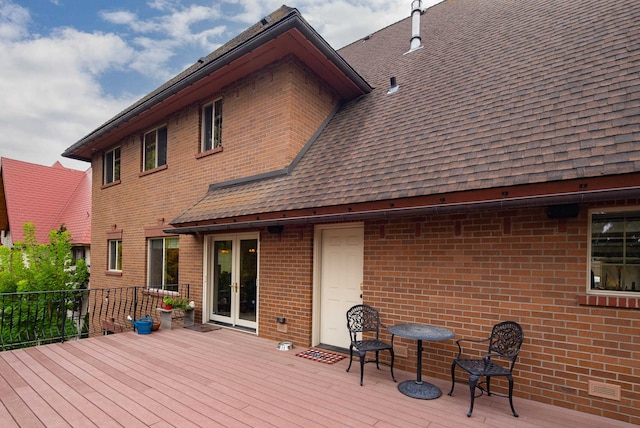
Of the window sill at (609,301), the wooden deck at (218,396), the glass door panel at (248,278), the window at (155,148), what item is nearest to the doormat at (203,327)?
the glass door panel at (248,278)

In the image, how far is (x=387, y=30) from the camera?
10672 mm

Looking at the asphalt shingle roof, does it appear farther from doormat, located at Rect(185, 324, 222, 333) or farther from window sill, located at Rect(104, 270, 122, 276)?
window sill, located at Rect(104, 270, 122, 276)

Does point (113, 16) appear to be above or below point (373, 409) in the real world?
above

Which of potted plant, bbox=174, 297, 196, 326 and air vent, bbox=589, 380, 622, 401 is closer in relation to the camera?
air vent, bbox=589, 380, 622, 401

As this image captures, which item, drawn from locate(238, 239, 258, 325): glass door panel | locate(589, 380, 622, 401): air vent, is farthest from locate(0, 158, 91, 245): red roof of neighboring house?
locate(589, 380, 622, 401): air vent

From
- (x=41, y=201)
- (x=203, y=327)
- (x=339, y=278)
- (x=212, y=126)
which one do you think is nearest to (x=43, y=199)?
(x=41, y=201)

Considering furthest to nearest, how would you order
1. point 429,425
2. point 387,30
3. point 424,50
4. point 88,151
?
point 88,151 < point 387,30 < point 424,50 < point 429,425

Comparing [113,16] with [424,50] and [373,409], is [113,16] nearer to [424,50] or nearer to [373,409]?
→ [424,50]

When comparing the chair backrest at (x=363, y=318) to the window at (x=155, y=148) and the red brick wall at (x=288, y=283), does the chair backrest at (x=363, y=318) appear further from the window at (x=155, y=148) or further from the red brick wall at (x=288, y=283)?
the window at (x=155, y=148)

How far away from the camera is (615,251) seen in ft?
10.9

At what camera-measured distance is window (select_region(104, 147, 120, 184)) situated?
36.7 feet

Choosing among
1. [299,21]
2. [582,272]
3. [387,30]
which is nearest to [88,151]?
[299,21]

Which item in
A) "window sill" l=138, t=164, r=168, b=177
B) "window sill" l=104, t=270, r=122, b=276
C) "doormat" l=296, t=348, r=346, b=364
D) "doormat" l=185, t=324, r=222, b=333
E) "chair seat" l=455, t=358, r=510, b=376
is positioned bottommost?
"doormat" l=185, t=324, r=222, b=333

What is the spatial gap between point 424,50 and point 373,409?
8.07m
